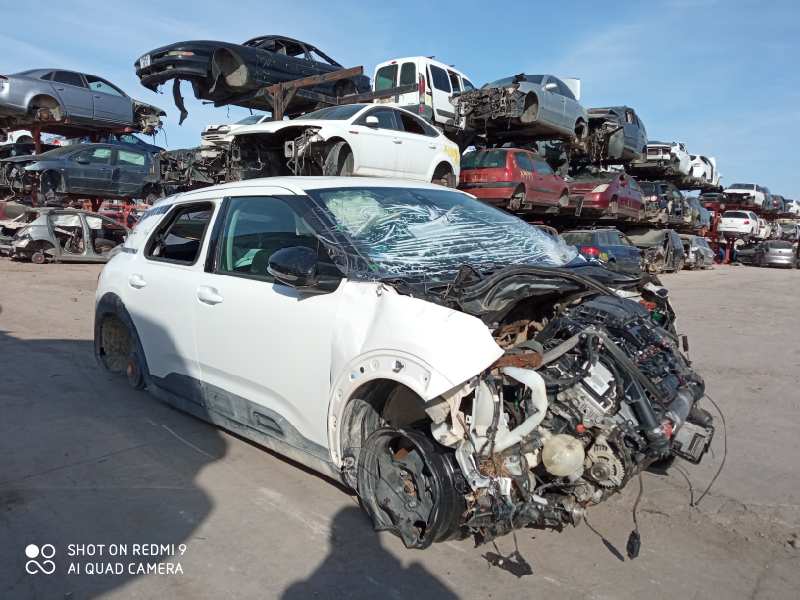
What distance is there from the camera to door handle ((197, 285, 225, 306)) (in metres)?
3.56

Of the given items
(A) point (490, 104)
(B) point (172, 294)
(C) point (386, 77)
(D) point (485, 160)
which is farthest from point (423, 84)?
(B) point (172, 294)

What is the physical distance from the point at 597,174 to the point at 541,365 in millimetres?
16374

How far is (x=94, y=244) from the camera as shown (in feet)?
46.4

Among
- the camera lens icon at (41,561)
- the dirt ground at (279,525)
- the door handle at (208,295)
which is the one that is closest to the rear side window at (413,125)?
the dirt ground at (279,525)

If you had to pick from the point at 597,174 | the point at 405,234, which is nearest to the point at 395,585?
the point at 405,234

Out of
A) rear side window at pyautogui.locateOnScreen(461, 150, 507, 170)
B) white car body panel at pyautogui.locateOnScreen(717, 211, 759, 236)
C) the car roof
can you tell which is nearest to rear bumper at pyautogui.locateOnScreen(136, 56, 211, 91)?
rear side window at pyautogui.locateOnScreen(461, 150, 507, 170)

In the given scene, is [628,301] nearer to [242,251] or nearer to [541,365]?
[541,365]

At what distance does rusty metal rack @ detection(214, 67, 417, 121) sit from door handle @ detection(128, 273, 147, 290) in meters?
8.48

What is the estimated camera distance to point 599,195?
54.4 feet

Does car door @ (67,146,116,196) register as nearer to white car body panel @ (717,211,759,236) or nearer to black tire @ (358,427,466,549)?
black tire @ (358,427,466,549)

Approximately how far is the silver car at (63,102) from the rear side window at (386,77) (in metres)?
8.64

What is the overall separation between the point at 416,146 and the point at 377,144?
1.01 metres

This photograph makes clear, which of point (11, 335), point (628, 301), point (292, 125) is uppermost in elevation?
point (292, 125)

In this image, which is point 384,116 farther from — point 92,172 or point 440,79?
point 92,172
